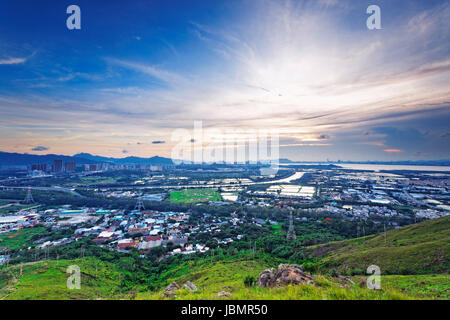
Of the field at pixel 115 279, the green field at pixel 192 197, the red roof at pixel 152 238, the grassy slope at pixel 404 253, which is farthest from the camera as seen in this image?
the green field at pixel 192 197

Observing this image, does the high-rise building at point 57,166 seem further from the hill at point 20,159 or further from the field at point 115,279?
the field at point 115,279

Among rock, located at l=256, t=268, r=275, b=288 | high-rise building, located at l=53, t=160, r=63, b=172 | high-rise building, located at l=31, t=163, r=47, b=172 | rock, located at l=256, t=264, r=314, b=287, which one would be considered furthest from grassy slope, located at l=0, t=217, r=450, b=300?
high-rise building, located at l=31, t=163, r=47, b=172

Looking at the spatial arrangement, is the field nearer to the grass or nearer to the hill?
the grass

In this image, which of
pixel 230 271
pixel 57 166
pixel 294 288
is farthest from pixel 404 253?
pixel 57 166

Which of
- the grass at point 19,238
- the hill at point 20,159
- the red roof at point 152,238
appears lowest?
the red roof at point 152,238

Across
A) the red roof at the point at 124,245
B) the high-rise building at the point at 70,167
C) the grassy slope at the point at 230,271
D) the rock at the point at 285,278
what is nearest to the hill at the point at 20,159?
the high-rise building at the point at 70,167
